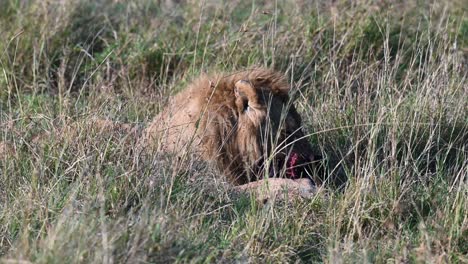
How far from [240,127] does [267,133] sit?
0.64 feet

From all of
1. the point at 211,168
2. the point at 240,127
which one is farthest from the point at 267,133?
the point at 211,168

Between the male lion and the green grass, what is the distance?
0.19m

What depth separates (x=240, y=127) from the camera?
225 inches

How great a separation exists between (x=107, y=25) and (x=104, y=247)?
4.63 m

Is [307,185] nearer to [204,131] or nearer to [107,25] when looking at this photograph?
[204,131]

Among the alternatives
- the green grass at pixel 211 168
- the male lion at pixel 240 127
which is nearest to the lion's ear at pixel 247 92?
the male lion at pixel 240 127

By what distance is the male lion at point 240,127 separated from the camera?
5.64m

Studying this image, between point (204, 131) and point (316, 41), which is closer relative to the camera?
point (204, 131)

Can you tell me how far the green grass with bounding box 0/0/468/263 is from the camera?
4.66 m

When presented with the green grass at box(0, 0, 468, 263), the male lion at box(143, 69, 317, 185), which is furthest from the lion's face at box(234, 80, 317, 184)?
the green grass at box(0, 0, 468, 263)

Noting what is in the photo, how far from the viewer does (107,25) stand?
849cm

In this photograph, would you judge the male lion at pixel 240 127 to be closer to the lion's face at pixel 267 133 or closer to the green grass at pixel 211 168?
the lion's face at pixel 267 133

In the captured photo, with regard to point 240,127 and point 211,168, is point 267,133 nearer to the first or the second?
point 240,127

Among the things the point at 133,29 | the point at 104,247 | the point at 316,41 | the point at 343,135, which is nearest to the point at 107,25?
the point at 133,29
